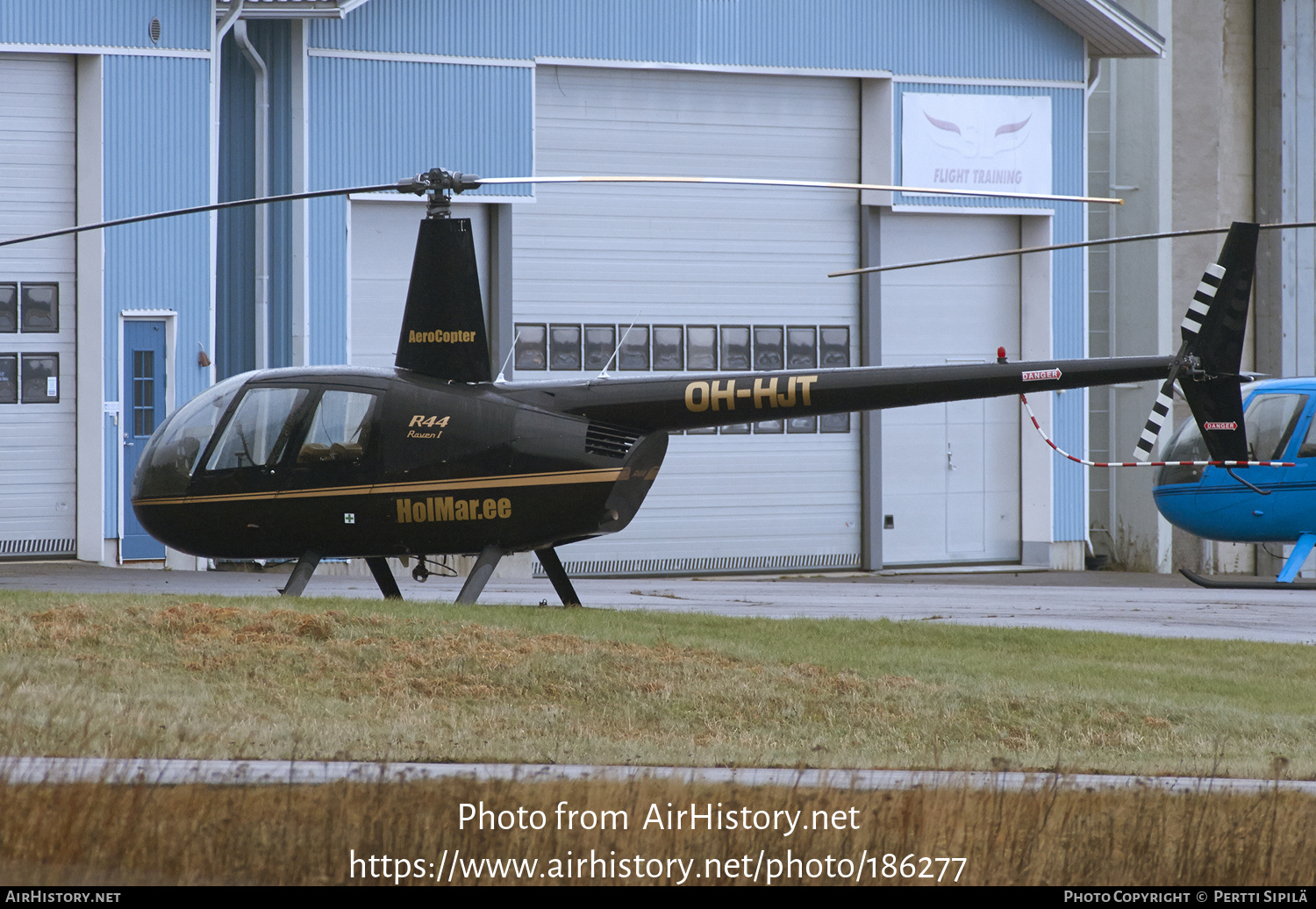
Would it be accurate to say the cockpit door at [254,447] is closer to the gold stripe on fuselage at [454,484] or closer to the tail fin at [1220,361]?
the gold stripe on fuselage at [454,484]

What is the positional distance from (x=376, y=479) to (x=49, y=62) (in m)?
9.32

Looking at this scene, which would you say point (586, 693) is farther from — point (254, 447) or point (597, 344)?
point (597, 344)

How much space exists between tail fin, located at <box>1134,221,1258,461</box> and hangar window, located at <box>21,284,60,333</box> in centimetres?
1275

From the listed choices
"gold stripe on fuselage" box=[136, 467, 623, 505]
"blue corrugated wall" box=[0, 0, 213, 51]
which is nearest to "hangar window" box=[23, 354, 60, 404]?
"blue corrugated wall" box=[0, 0, 213, 51]

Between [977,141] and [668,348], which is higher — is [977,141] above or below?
above

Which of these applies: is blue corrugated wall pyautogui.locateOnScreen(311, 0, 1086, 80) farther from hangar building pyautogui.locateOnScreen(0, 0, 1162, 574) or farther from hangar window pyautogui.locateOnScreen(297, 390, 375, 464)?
hangar window pyautogui.locateOnScreen(297, 390, 375, 464)

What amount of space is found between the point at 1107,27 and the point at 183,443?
15.3 meters

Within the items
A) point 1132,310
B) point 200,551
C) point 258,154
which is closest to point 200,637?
point 200,551

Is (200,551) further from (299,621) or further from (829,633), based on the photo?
(829,633)

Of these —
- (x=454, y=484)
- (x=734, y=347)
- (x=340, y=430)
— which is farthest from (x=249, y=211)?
(x=454, y=484)

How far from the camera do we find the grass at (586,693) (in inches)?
287

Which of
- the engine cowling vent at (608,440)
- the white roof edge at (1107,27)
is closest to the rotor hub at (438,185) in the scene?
the engine cowling vent at (608,440)

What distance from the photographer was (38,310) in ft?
58.2

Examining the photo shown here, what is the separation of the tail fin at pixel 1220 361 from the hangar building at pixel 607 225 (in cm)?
824
